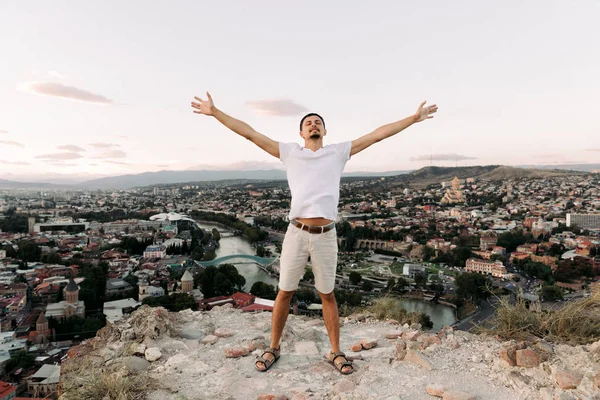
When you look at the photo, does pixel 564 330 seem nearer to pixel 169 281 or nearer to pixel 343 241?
pixel 169 281

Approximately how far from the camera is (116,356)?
1929 millimetres

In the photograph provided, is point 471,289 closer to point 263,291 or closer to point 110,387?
point 263,291

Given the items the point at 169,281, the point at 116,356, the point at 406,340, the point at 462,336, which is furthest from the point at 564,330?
the point at 169,281

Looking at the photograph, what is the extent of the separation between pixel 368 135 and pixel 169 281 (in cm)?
1774

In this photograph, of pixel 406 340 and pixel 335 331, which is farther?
pixel 406 340

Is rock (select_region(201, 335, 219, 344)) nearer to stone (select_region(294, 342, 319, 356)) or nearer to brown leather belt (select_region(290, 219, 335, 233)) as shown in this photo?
stone (select_region(294, 342, 319, 356))

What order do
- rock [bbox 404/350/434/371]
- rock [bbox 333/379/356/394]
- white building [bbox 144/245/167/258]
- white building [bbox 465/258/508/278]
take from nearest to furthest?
rock [bbox 333/379/356/394]
rock [bbox 404/350/434/371]
white building [bbox 465/258/508/278]
white building [bbox 144/245/167/258]

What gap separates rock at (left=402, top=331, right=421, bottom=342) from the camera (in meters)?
2.03

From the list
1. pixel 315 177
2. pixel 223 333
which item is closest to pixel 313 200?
pixel 315 177

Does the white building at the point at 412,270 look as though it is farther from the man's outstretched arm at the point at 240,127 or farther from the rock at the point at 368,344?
the man's outstretched arm at the point at 240,127

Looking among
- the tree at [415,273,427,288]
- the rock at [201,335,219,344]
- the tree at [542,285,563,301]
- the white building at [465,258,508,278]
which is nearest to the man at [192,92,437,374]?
the rock at [201,335,219,344]

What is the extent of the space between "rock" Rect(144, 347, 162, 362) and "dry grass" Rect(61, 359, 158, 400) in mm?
182

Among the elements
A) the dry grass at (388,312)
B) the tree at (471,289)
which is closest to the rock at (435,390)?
the dry grass at (388,312)

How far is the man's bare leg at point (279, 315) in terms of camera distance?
67.9 inches
